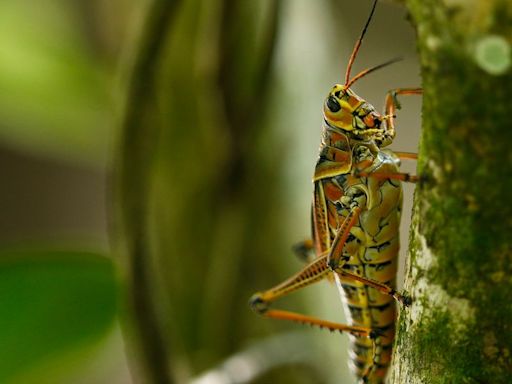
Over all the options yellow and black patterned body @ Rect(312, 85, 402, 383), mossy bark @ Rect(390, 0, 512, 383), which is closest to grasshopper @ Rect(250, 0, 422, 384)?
yellow and black patterned body @ Rect(312, 85, 402, 383)

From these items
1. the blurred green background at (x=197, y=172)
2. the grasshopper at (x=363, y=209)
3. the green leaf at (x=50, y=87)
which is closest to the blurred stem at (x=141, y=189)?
the blurred green background at (x=197, y=172)

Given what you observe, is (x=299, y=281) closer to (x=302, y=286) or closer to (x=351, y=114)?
(x=302, y=286)

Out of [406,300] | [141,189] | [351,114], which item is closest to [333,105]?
[351,114]

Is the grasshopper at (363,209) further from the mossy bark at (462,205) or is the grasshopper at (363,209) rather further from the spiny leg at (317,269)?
the mossy bark at (462,205)

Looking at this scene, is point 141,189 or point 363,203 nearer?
point 363,203

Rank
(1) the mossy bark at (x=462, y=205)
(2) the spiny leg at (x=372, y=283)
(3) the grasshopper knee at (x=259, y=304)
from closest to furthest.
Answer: (1) the mossy bark at (x=462, y=205), (2) the spiny leg at (x=372, y=283), (3) the grasshopper knee at (x=259, y=304)

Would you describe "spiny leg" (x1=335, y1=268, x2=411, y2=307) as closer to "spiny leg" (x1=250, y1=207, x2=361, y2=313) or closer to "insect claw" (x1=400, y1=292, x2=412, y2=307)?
"spiny leg" (x1=250, y1=207, x2=361, y2=313)

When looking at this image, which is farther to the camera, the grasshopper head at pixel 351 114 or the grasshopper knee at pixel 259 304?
the grasshopper knee at pixel 259 304

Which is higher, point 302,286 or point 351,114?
point 351,114

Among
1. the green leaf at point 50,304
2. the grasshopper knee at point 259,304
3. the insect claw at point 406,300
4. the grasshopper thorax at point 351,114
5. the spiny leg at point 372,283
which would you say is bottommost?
the green leaf at point 50,304
